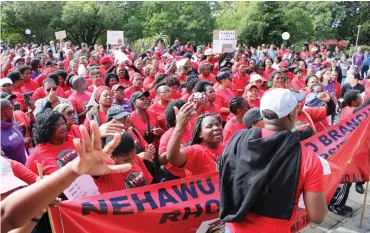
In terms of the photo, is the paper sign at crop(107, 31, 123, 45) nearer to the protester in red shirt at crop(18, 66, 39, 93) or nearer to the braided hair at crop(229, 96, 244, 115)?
the protester in red shirt at crop(18, 66, 39, 93)

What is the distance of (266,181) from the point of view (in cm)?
235

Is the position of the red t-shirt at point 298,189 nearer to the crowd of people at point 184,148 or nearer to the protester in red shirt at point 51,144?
the crowd of people at point 184,148

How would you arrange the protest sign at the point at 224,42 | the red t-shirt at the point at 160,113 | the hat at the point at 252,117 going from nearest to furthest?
the hat at the point at 252,117
the red t-shirt at the point at 160,113
the protest sign at the point at 224,42

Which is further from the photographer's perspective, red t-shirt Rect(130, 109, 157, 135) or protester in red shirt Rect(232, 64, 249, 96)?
protester in red shirt Rect(232, 64, 249, 96)

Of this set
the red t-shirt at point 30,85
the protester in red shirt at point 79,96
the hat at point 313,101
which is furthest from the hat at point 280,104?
the red t-shirt at point 30,85

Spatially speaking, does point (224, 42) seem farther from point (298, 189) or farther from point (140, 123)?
point (298, 189)

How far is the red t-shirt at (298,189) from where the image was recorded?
232 centimetres

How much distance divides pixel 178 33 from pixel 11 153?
1171 inches

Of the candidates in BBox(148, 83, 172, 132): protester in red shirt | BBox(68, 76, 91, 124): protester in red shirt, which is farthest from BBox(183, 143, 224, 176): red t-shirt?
BBox(68, 76, 91, 124): protester in red shirt

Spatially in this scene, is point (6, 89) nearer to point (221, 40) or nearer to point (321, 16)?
point (221, 40)

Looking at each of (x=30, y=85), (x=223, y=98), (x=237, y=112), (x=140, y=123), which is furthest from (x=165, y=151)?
(x=30, y=85)

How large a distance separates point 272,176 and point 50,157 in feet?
7.03

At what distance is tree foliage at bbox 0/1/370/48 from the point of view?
31.9m

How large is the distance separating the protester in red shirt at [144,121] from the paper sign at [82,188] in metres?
1.90
